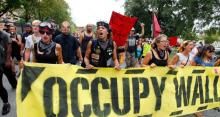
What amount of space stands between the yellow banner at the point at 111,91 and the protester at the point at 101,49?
17.4 inches

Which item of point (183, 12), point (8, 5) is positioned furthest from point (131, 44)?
point (8, 5)

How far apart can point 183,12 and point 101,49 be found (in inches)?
1605

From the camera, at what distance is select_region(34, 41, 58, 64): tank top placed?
7.08m

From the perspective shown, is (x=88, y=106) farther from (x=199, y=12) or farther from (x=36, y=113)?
(x=199, y=12)

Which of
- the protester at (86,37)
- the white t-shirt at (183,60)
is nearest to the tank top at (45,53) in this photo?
the white t-shirt at (183,60)

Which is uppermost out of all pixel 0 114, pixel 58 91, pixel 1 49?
pixel 1 49

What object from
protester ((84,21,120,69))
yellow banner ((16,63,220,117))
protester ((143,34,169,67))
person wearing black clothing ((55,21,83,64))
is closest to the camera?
yellow banner ((16,63,220,117))

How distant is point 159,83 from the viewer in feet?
25.5

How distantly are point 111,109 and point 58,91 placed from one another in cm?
92

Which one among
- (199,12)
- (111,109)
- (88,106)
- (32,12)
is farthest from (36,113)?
(32,12)

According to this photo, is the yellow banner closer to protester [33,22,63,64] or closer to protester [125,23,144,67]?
protester [33,22,63,64]

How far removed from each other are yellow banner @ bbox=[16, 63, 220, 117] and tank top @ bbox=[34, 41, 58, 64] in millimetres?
525

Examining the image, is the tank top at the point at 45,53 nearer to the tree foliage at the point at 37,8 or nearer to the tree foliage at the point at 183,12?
the tree foliage at the point at 183,12

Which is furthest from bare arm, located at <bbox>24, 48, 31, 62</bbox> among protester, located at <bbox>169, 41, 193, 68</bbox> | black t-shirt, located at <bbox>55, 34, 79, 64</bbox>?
protester, located at <bbox>169, 41, 193, 68</bbox>
